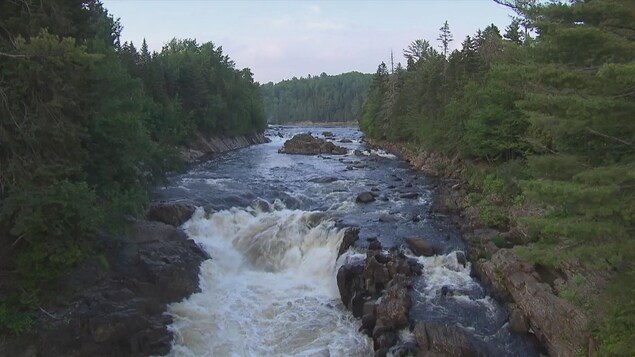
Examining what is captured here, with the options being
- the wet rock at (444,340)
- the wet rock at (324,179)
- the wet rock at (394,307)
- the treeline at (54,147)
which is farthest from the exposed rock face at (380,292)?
the wet rock at (324,179)

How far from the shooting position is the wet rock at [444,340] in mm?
11492

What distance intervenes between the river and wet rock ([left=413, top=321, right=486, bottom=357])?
70 centimetres

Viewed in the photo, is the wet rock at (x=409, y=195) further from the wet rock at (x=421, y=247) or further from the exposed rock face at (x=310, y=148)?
the exposed rock face at (x=310, y=148)

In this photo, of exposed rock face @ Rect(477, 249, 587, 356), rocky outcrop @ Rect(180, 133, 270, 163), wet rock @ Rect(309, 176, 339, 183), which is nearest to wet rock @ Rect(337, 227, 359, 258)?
exposed rock face @ Rect(477, 249, 587, 356)

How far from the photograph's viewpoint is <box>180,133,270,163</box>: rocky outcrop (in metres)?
45.9

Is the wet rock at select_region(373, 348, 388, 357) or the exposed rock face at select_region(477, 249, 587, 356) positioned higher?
the exposed rock face at select_region(477, 249, 587, 356)

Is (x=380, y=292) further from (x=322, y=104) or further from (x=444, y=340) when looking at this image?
(x=322, y=104)

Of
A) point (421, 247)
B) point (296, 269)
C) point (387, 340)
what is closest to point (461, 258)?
point (421, 247)

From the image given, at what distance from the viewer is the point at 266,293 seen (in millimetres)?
15875

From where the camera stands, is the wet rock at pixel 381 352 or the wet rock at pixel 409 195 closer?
the wet rock at pixel 381 352

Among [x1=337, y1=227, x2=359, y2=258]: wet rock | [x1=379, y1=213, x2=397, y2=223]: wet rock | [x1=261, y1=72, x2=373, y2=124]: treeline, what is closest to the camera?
[x1=337, y1=227, x2=359, y2=258]: wet rock

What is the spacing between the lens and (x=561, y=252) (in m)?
8.63

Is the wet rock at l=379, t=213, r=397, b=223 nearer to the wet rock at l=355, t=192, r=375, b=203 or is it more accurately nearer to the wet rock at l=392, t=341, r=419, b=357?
the wet rock at l=355, t=192, r=375, b=203

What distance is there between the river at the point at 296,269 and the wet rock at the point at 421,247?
369 mm
